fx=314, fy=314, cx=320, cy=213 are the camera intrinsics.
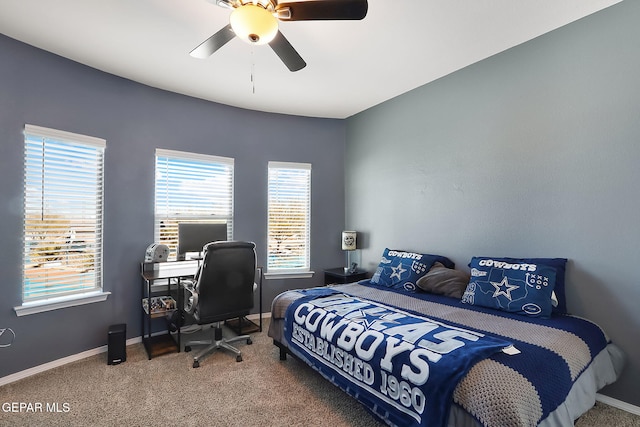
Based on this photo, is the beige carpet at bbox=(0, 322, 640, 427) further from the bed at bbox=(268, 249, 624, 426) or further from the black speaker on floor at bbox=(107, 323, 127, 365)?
the bed at bbox=(268, 249, 624, 426)

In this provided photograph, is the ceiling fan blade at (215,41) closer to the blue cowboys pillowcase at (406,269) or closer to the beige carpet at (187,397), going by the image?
the beige carpet at (187,397)

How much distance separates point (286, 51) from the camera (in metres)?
2.20

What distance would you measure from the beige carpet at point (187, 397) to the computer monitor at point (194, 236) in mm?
1114

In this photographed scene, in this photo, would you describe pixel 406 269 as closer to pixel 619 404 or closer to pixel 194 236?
pixel 619 404

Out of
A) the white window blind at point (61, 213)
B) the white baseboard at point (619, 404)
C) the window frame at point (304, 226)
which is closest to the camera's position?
the white baseboard at point (619, 404)

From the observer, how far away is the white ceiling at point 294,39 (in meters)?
2.25

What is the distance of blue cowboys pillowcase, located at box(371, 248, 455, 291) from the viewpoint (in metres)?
3.26

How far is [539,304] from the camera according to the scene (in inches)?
91.2

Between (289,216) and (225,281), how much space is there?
174 centimetres

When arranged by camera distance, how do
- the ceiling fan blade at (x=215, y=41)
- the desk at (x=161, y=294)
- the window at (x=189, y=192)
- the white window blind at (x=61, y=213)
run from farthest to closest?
the window at (x=189, y=192)
the desk at (x=161, y=294)
the white window blind at (x=61, y=213)
the ceiling fan blade at (x=215, y=41)

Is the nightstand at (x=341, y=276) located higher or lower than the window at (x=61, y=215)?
lower

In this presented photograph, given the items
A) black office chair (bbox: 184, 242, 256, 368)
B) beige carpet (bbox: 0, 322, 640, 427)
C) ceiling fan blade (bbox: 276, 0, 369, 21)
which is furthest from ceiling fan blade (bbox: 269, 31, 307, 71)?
beige carpet (bbox: 0, 322, 640, 427)

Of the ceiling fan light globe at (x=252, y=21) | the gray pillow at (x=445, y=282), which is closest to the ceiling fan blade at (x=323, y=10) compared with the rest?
the ceiling fan light globe at (x=252, y=21)

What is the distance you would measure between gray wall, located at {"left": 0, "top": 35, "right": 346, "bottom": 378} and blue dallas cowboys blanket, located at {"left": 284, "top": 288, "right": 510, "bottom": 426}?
201cm
